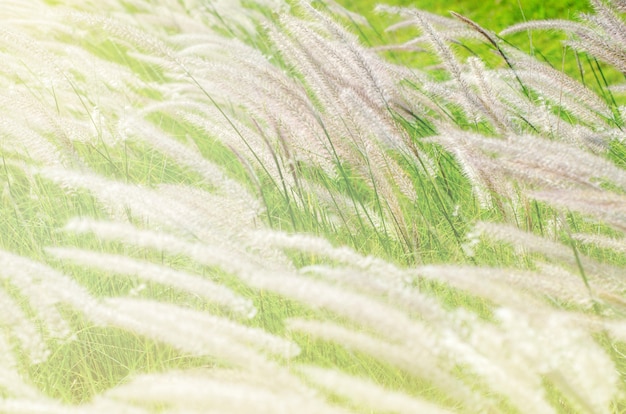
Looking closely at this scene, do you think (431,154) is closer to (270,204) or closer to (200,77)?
(270,204)

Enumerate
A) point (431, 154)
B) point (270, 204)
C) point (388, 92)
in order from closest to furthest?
point (388, 92), point (270, 204), point (431, 154)

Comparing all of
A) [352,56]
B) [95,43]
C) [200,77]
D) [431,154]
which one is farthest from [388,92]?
[95,43]

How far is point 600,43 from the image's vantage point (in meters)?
1.76

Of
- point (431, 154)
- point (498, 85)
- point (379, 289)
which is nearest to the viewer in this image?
point (379, 289)

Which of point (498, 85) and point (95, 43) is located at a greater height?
point (498, 85)

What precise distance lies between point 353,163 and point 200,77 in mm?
467

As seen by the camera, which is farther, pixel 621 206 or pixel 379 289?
pixel 621 206

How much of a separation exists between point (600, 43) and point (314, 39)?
0.65 metres

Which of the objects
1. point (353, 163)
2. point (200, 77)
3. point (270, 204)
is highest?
point (200, 77)

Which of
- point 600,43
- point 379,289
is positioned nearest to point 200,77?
point 600,43

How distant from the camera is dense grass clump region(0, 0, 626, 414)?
902 mm

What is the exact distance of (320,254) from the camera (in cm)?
161

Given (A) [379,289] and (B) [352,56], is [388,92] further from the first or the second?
(A) [379,289]

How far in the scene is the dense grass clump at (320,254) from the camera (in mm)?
902
